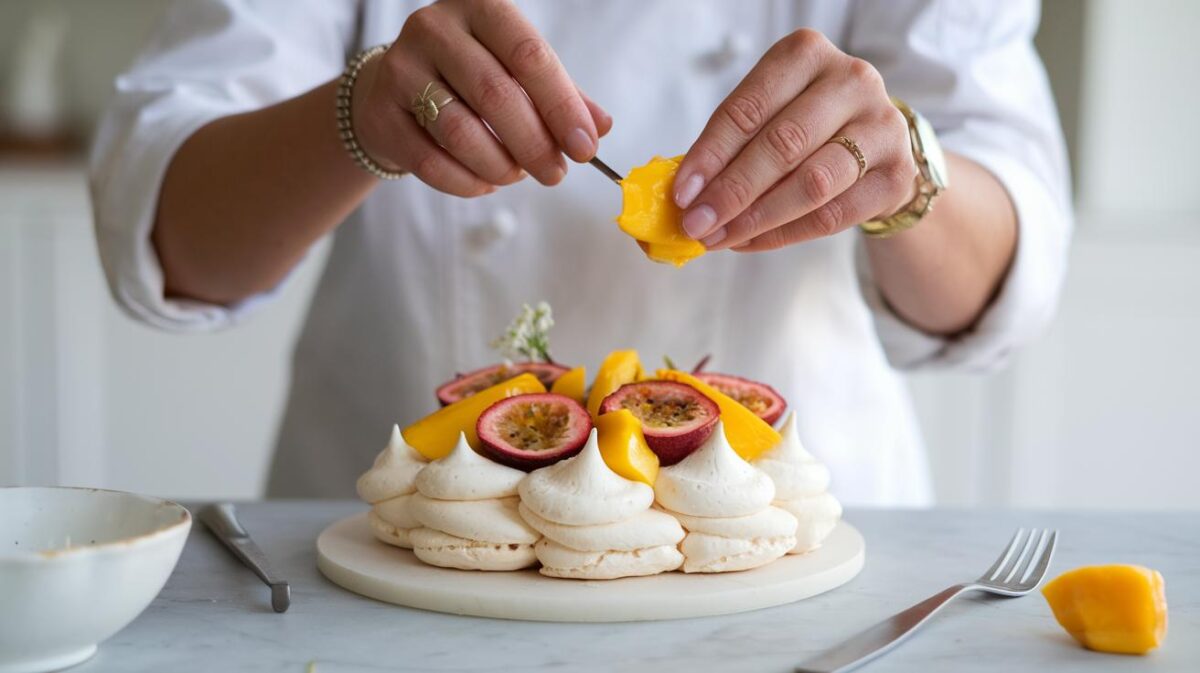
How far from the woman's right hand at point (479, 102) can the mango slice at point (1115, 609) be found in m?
0.46

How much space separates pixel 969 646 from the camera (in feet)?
2.53

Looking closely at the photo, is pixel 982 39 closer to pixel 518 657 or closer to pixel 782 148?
pixel 782 148

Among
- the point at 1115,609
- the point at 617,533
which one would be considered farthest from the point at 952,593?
the point at 617,533

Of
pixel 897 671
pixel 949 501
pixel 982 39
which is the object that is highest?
pixel 982 39

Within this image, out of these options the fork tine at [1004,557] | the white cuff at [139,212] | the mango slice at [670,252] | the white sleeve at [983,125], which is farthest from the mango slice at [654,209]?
the white cuff at [139,212]

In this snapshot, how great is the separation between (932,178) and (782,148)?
218 millimetres

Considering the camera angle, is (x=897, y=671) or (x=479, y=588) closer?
(x=897, y=671)

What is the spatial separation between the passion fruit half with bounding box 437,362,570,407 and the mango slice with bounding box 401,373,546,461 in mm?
78

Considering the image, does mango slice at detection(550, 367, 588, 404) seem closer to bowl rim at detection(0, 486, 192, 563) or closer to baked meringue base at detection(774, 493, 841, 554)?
Answer: baked meringue base at detection(774, 493, 841, 554)

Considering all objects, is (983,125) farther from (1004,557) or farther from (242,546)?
(242,546)

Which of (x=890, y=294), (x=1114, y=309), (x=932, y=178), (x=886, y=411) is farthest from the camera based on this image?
(x=1114, y=309)

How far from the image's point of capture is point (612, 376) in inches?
40.1

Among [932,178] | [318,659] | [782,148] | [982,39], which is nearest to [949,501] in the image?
[982,39]

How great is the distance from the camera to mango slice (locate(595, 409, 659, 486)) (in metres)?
0.89
